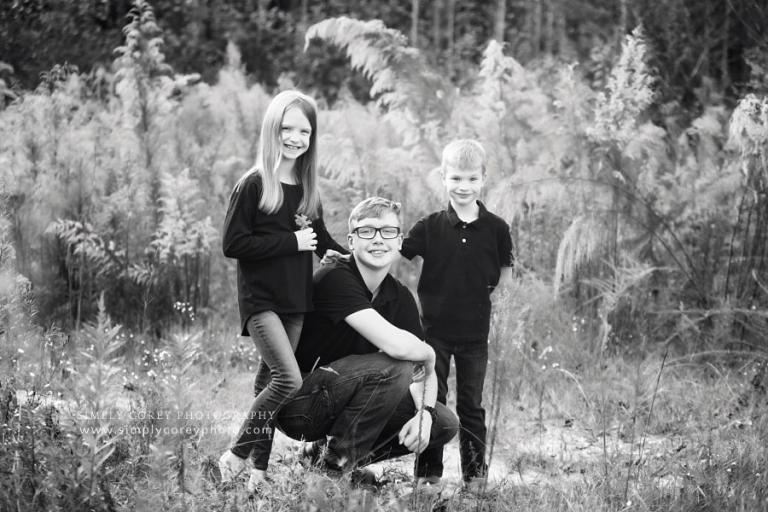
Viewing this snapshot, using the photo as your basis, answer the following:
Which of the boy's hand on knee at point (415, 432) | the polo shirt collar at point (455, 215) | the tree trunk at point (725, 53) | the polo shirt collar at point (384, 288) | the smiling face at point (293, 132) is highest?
the tree trunk at point (725, 53)

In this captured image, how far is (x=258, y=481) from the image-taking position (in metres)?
2.80

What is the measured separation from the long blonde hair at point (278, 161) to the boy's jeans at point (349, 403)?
70 centimetres

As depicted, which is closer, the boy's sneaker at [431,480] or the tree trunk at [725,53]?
the boy's sneaker at [431,480]

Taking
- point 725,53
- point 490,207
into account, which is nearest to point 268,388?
point 490,207

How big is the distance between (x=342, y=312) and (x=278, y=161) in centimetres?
71

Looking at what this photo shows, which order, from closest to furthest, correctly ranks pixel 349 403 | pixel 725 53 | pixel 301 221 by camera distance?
pixel 349 403
pixel 301 221
pixel 725 53

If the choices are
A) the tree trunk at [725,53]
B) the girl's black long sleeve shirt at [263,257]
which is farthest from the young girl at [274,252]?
the tree trunk at [725,53]

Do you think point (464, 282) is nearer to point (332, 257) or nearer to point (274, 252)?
point (332, 257)

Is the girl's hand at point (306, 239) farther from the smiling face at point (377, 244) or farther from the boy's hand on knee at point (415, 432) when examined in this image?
the boy's hand on knee at point (415, 432)

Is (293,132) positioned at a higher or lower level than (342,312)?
higher

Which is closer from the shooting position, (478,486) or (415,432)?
(415,432)

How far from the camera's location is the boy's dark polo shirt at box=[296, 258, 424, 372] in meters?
2.95

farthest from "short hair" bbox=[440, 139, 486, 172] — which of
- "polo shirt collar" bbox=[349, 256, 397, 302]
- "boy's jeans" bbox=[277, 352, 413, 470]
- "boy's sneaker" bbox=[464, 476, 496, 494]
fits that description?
"boy's sneaker" bbox=[464, 476, 496, 494]

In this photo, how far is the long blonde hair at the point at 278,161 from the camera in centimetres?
316
